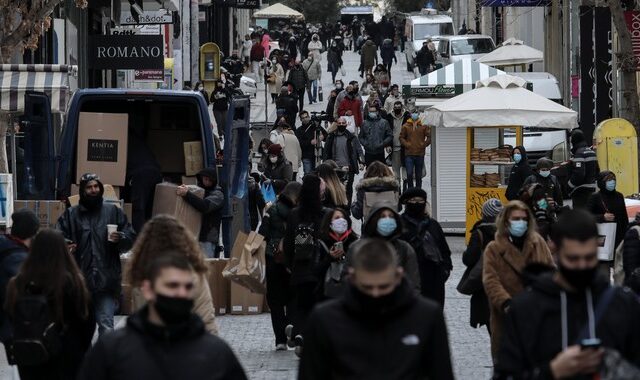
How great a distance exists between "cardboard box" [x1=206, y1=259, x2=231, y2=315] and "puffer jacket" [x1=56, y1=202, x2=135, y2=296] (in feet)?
13.2

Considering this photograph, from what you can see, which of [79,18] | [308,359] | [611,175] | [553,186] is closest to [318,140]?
[79,18]

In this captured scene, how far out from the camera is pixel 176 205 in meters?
16.8

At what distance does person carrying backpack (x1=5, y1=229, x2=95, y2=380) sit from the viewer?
9016 mm

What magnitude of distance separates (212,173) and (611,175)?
413 centimetres

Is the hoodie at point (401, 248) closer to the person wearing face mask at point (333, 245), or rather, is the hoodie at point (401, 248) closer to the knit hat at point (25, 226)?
the person wearing face mask at point (333, 245)

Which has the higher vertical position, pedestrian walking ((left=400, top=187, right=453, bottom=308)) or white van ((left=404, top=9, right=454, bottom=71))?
white van ((left=404, top=9, right=454, bottom=71))

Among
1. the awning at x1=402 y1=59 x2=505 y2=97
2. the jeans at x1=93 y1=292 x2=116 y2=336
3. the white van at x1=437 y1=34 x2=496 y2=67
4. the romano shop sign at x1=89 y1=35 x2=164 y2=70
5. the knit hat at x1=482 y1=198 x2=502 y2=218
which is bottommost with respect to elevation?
the jeans at x1=93 y1=292 x2=116 y2=336

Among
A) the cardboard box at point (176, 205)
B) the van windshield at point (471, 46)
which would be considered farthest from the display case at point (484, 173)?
the van windshield at point (471, 46)

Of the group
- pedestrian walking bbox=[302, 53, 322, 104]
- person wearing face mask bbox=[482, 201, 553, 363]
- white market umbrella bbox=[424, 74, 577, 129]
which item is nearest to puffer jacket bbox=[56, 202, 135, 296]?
person wearing face mask bbox=[482, 201, 553, 363]

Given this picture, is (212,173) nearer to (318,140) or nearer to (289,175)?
(289,175)

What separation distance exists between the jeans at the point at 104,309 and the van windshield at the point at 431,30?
50473mm

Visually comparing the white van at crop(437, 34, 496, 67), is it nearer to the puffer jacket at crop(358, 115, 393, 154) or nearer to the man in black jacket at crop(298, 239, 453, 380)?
the puffer jacket at crop(358, 115, 393, 154)

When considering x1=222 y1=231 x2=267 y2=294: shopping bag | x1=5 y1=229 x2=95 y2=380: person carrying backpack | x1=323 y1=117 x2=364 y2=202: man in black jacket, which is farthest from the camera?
x1=323 y1=117 x2=364 y2=202: man in black jacket

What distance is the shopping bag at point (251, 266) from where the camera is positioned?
619 inches
